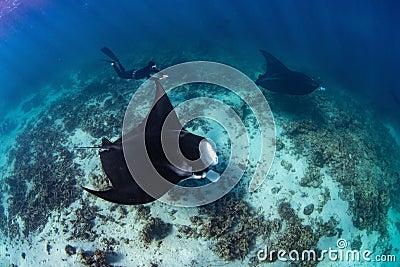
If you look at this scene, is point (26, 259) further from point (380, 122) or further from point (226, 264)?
point (380, 122)

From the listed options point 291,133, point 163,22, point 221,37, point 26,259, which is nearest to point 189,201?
point 291,133

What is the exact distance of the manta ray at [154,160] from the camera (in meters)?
5.00

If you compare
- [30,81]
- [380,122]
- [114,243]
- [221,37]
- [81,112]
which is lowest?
[114,243]

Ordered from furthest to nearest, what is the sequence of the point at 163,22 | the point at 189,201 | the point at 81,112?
the point at 163,22 < the point at 81,112 < the point at 189,201

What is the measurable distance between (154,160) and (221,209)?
2.84m

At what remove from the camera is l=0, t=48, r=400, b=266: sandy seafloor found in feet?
23.3

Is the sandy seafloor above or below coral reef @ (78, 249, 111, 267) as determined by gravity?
above

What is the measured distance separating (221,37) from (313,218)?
21.1 m

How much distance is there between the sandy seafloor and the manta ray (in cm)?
230

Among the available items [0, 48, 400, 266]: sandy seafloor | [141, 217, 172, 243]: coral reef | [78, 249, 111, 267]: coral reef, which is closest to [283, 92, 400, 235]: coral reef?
[0, 48, 400, 266]: sandy seafloor

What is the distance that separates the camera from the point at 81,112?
489 inches

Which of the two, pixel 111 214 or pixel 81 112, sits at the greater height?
pixel 81 112

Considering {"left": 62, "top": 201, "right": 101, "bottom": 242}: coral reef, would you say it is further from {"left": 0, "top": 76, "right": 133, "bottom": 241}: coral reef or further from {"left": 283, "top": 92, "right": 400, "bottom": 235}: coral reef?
{"left": 283, "top": 92, "right": 400, "bottom": 235}: coral reef

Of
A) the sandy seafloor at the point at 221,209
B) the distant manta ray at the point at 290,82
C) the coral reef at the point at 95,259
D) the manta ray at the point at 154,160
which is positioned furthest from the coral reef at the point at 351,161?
the coral reef at the point at 95,259
